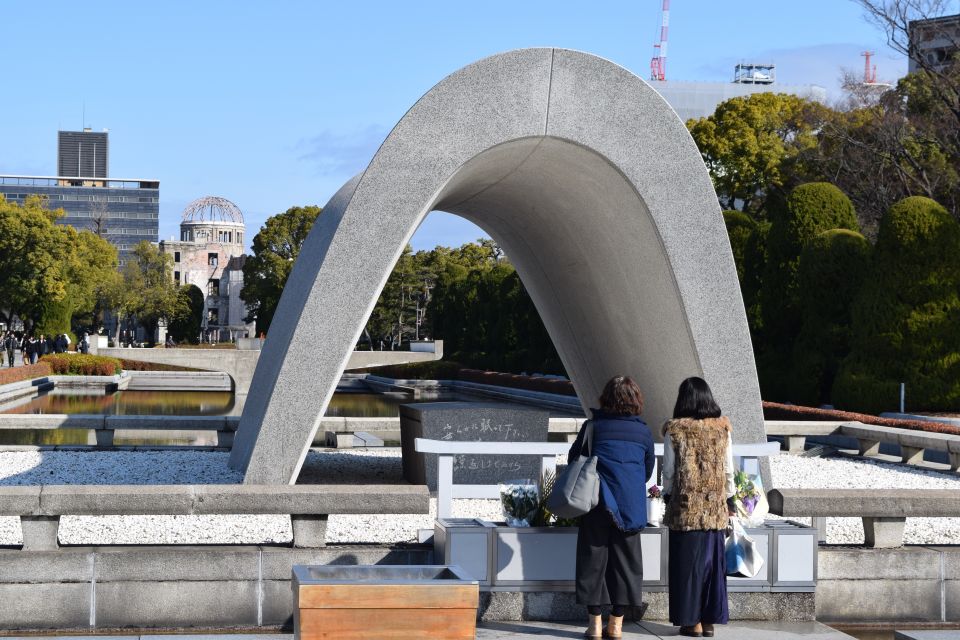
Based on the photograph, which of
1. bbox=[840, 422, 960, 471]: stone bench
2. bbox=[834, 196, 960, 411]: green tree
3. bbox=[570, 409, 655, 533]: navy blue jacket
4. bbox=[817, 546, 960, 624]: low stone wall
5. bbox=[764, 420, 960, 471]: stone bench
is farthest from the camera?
bbox=[834, 196, 960, 411]: green tree

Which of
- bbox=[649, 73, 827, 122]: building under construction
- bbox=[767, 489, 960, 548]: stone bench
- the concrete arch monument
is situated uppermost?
bbox=[649, 73, 827, 122]: building under construction

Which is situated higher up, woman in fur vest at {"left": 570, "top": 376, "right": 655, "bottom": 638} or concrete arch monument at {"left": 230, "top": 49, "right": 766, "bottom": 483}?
concrete arch monument at {"left": 230, "top": 49, "right": 766, "bottom": 483}

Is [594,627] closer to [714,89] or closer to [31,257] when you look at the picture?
[31,257]

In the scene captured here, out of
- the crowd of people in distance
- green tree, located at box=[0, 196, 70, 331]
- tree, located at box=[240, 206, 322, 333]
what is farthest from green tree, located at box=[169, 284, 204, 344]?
green tree, located at box=[0, 196, 70, 331]

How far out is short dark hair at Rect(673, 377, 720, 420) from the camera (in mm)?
6184

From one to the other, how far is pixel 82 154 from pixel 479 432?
17155 cm

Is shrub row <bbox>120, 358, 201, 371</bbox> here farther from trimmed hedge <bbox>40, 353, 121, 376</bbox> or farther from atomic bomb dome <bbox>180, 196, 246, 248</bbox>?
atomic bomb dome <bbox>180, 196, 246, 248</bbox>

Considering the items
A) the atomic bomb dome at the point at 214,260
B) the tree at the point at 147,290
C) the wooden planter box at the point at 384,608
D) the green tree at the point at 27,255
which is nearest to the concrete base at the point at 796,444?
the wooden planter box at the point at 384,608

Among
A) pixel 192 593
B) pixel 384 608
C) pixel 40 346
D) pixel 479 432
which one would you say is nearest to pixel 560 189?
pixel 479 432

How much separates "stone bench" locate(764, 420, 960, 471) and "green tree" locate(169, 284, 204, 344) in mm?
65006

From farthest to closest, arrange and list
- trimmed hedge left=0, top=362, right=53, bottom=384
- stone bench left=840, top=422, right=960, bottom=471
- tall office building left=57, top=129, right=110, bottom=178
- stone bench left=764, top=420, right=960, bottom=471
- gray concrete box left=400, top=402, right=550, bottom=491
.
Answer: tall office building left=57, top=129, right=110, bottom=178
trimmed hedge left=0, top=362, right=53, bottom=384
stone bench left=764, top=420, right=960, bottom=471
stone bench left=840, top=422, right=960, bottom=471
gray concrete box left=400, top=402, right=550, bottom=491

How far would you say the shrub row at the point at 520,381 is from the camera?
112ft

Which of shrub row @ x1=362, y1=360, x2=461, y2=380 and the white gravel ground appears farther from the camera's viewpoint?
shrub row @ x1=362, y1=360, x2=461, y2=380

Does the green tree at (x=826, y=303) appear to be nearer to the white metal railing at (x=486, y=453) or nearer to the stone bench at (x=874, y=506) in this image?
the white metal railing at (x=486, y=453)
